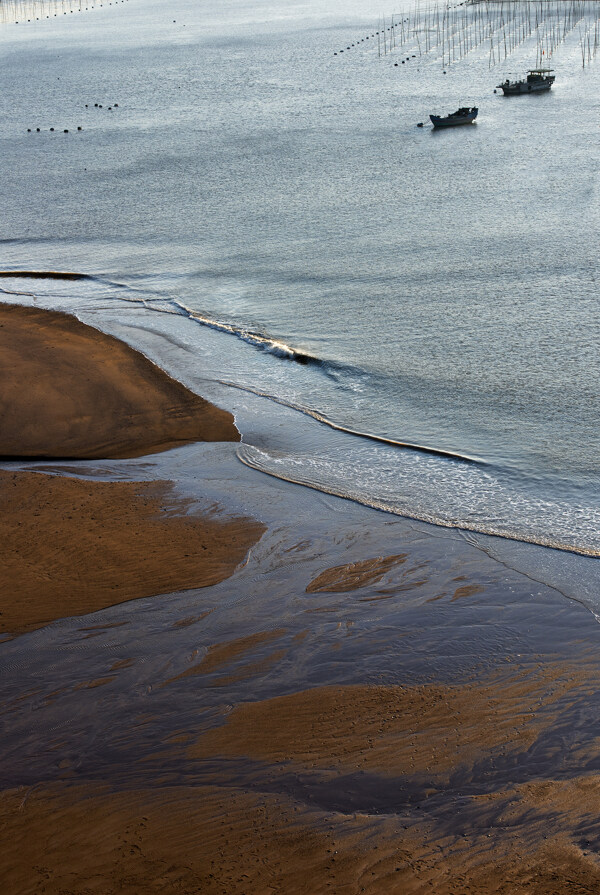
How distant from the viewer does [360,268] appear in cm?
3209

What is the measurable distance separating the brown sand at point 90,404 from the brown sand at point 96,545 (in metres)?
2.07

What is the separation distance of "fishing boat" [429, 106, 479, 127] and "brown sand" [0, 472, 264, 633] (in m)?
50.4

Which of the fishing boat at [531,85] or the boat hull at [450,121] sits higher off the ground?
the fishing boat at [531,85]

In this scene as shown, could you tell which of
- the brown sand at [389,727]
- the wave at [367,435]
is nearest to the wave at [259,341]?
the wave at [367,435]

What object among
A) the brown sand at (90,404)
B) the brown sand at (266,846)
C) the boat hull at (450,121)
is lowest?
the brown sand at (266,846)

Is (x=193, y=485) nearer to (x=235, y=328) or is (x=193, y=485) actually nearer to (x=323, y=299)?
(x=235, y=328)

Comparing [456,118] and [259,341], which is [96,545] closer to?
[259,341]

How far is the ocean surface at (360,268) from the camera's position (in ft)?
60.4

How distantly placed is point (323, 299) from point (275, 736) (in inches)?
815

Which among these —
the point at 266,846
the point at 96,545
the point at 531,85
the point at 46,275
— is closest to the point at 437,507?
the point at 96,545

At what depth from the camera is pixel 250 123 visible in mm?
65500

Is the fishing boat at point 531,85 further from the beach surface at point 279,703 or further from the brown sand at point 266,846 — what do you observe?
the brown sand at point 266,846

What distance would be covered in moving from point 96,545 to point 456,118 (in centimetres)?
5399

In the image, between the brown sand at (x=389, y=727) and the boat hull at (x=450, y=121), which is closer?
the brown sand at (x=389, y=727)
